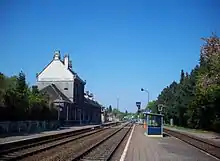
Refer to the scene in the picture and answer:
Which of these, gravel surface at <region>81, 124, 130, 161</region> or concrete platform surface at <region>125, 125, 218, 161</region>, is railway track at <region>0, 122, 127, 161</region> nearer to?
gravel surface at <region>81, 124, 130, 161</region>

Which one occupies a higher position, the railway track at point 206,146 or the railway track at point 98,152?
the railway track at point 98,152

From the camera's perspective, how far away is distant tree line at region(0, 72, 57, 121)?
35875 millimetres

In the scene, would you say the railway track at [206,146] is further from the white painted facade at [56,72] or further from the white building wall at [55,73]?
the white building wall at [55,73]

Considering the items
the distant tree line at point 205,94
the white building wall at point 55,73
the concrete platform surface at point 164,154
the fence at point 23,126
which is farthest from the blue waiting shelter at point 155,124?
the white building wall at point 55,73

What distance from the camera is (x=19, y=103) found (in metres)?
38.9

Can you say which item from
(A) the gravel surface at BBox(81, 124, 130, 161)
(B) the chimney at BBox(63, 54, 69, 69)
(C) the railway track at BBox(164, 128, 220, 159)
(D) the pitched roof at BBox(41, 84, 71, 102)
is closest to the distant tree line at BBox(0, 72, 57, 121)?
(A) the gravel surface at BBox(81, 124, 130, 161)

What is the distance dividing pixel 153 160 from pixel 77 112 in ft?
233

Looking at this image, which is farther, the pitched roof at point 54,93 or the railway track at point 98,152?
the pitched roof at point 54,93

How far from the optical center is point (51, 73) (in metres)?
85.6

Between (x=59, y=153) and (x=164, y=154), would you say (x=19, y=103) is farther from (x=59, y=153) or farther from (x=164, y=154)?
(x=164, y=154)

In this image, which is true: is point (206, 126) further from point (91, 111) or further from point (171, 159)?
point (91, 111)

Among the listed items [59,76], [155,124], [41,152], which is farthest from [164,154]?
[59,76]

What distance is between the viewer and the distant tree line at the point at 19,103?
118 feet

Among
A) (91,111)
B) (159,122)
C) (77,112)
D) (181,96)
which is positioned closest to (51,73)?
(77,112)
